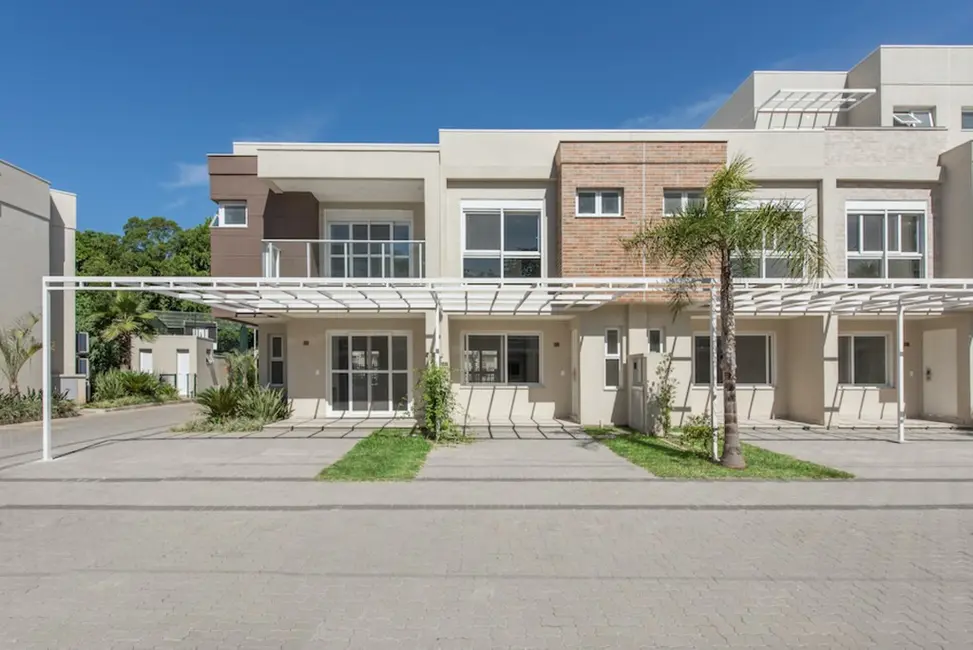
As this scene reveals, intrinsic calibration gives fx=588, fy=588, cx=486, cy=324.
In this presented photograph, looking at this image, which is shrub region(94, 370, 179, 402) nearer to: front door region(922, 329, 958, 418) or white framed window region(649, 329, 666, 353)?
white framed window region(649, 329, 666, 353)

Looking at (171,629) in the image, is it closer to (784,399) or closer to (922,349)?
(784,399)

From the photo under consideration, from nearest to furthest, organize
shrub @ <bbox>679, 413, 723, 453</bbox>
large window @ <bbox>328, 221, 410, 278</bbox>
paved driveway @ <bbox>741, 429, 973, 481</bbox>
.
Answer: paved driveway @ <bbox>741, 429, 973, 481</bbox>
shrub @ <bbox>679, 413, 723, 453</bbox>
large window @ <bbox>328, 221, 410, 278</bbox>

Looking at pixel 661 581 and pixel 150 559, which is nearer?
pixel 661 581

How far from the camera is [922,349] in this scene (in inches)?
646

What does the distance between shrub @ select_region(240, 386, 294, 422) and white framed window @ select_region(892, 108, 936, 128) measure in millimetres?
21412

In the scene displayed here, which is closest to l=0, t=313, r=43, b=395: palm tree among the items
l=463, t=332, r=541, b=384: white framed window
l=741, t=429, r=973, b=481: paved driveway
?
l=463, t=332, r=541, b=384: white framed window

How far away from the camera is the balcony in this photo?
50.8ft

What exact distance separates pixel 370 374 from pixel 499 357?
3.79m

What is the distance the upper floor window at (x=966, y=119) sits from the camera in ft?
64.3

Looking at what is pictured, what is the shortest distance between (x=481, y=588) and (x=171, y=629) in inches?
92.7

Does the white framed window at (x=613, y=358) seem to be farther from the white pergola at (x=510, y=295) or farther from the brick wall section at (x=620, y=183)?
the brick wall section at (x=620, y=183)

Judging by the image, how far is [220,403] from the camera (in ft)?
50.1

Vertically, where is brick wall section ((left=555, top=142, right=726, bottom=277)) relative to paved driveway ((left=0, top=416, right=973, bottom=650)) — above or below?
above

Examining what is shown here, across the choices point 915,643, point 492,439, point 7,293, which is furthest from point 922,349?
point 7,293
